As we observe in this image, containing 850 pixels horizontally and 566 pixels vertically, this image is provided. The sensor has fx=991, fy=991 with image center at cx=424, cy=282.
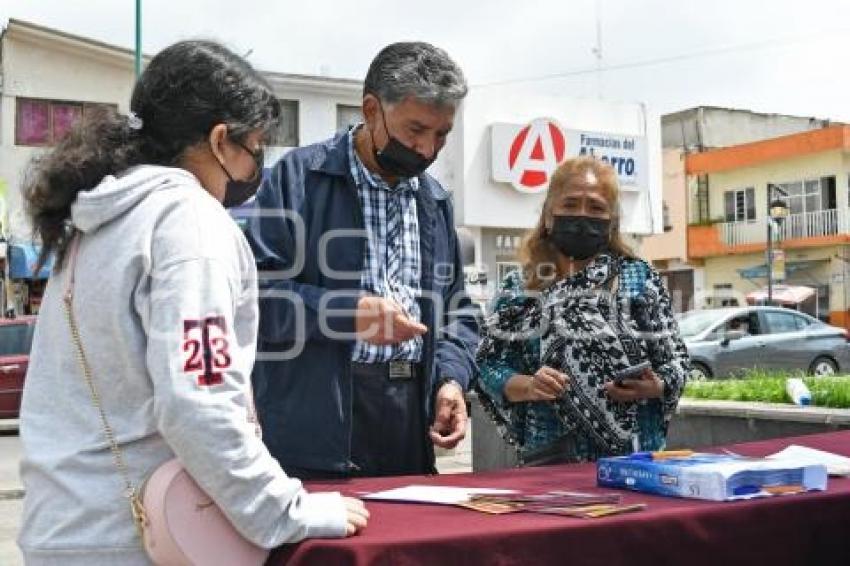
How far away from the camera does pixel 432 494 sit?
6.79ft

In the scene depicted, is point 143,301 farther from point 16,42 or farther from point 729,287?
point 729,287

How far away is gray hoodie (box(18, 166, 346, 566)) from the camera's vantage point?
1.51 metres

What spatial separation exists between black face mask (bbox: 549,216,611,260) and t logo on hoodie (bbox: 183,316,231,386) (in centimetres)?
187

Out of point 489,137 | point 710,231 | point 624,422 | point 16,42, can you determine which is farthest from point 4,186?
point 710,231

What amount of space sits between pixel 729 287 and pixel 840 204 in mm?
4585

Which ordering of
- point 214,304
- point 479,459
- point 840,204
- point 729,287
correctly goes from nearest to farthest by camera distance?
1. point 214,304
2. point 479,459
3. point 840,204
4. point 729,287

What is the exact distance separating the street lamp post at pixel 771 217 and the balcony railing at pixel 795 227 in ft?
2.40

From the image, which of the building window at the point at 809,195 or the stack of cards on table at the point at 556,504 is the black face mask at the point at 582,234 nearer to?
the stack of cards on table at the point at 556,504

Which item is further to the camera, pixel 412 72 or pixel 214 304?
pixel 412 72

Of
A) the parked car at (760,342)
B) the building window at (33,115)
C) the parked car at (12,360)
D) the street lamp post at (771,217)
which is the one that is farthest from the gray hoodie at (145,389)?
the street lamp post at (771,217)

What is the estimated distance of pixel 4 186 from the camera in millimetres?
20234

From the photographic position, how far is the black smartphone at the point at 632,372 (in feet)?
9.61

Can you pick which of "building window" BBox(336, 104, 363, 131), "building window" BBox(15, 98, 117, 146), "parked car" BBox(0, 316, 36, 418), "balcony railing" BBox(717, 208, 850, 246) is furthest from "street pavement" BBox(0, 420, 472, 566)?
"balcony railing" BBox(717, 208, 850, 246)

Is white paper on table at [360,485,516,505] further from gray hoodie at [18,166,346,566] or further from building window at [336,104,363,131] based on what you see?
building window at [336,104,363,131]
